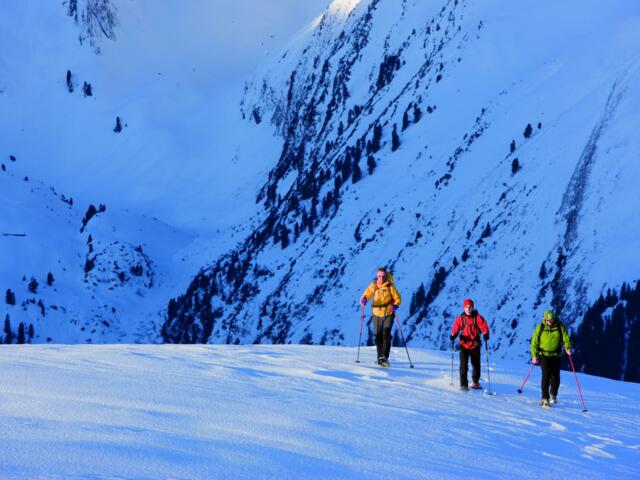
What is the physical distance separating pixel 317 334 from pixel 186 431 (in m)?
65.2

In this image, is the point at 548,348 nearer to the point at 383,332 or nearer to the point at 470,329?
the point at 470,329

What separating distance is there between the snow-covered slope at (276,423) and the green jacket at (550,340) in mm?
1110

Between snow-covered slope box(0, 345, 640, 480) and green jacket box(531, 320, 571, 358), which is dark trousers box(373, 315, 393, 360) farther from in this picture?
green jacket box(531, 320, 571, 358)

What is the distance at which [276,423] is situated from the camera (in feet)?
31.3

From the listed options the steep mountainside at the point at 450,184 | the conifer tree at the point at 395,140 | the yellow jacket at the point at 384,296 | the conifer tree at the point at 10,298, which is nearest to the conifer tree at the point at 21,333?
the conifer tree at the point at 10,298

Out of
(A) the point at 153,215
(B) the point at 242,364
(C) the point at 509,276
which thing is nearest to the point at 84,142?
(A) the point at 153,215

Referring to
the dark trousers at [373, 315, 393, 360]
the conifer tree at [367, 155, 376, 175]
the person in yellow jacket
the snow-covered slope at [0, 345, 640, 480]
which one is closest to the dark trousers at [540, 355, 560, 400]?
the snow-covered slope at [0, 345, 640, 480]

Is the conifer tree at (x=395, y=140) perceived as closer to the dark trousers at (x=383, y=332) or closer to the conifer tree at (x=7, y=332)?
the conifer tree at (x=7, y=332)

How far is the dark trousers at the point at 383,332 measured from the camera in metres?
17.2

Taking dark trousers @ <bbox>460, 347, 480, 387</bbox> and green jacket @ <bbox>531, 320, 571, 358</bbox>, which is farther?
dark trousers @ <bbox>460, 347, 480, 387</bbox>

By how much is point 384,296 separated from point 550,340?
12.6ft

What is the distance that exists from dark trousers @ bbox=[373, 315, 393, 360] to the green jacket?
3433 mm

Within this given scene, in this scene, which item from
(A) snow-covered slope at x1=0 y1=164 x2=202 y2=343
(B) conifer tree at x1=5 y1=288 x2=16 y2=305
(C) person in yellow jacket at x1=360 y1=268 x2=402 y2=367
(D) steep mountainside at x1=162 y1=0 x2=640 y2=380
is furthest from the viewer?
(A) snow-covered slope at x1=0 y1=164 x2=202 y2=343

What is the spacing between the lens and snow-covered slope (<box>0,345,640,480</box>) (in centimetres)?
716
